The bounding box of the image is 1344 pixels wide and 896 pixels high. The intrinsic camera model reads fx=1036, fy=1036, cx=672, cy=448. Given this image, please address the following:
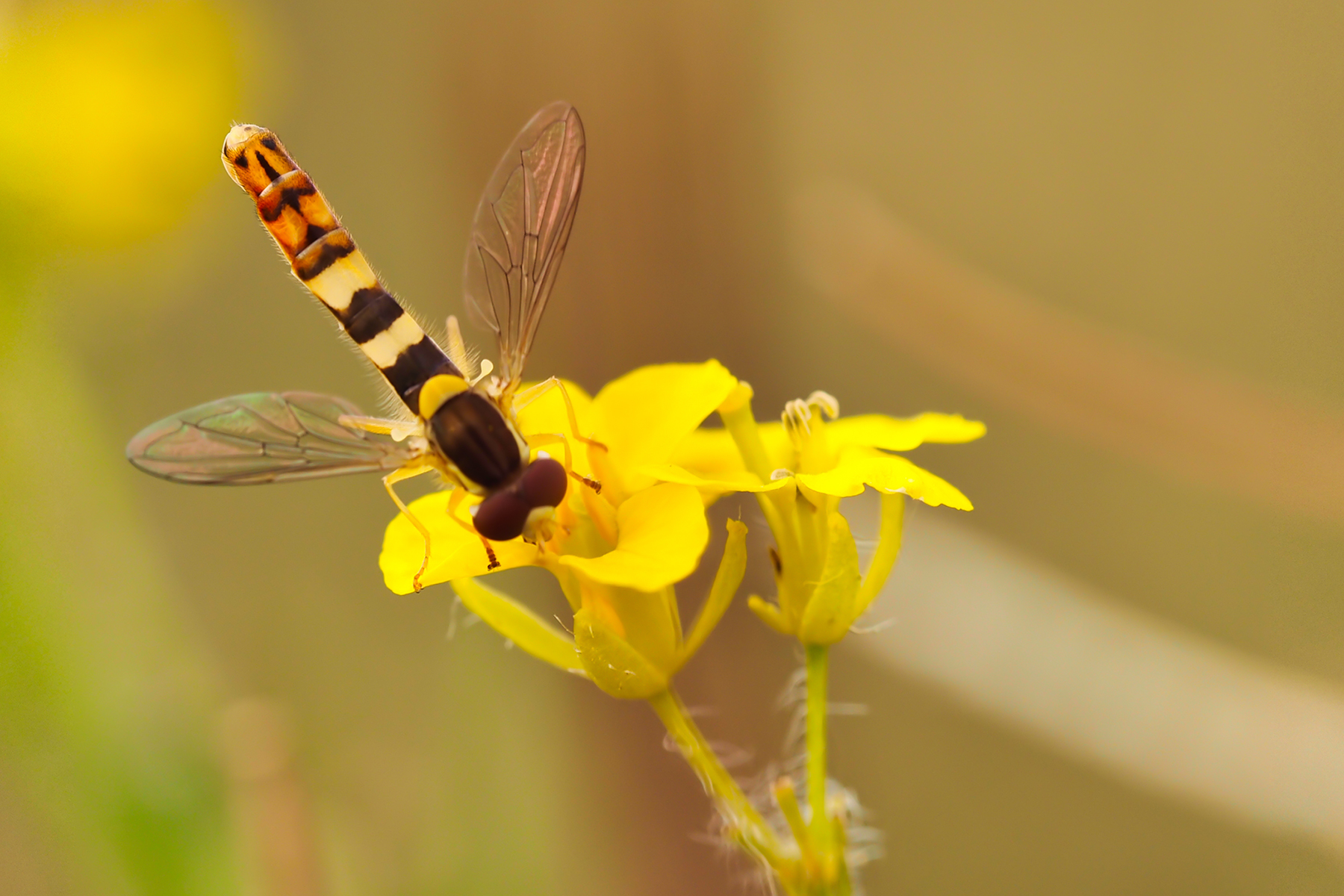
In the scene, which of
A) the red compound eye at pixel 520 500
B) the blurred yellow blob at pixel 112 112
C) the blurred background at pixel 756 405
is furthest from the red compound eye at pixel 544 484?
the blurred yellow blob at pixel 112 112

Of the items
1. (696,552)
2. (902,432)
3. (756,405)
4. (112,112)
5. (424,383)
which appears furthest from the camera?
(756,405)

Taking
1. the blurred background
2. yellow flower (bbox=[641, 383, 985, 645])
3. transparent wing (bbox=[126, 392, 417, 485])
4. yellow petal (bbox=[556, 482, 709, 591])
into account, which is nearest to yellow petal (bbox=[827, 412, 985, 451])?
yellow flower (bbox=[641, 383, 985, 645])

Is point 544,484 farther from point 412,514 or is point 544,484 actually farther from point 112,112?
point 112,112

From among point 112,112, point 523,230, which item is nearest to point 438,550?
point 523,230

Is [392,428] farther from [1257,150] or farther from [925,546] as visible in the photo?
[1257,150]

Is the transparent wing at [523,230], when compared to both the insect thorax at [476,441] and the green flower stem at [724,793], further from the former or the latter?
the green flower stem at [724,793]

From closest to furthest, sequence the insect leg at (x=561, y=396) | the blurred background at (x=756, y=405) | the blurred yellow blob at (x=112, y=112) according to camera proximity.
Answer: the insect leg at (x=561, y=396) < the blurred background at (x=756, y=405) < the blurred yellow blob at (x=112, y=112)
